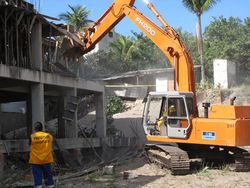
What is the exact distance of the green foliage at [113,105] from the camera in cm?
3614

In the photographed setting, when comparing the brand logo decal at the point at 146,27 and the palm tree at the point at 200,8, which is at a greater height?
the palm tree at the point at 200,8

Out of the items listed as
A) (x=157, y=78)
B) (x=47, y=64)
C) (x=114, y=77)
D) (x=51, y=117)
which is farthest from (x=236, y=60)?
(x=47, y=64)

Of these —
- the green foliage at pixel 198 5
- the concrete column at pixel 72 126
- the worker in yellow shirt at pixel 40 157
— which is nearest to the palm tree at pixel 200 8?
the green foliage at pixel 198 5

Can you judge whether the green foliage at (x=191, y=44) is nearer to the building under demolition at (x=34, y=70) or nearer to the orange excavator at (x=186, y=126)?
the building under demolition at (x=34, y=70)

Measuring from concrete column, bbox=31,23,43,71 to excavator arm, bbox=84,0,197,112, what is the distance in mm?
1856

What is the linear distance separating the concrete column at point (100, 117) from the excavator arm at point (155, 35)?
5378 millimetres

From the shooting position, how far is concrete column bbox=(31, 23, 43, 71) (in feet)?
59.3

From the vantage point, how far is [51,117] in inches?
1181

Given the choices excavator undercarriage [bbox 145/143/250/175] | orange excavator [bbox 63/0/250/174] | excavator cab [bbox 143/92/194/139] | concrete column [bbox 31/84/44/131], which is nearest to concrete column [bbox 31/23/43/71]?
concrete column [bbox 31/84/44/131]

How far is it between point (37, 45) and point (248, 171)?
963cm

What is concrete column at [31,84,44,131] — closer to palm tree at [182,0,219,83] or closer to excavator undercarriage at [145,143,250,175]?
excavator undercarriage at [145,143,250,175]

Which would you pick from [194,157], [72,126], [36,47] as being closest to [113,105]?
[72,126]

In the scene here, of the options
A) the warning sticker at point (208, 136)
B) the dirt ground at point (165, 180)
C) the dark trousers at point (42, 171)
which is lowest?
the dirt ground at point (165, 180)

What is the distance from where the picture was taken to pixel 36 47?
18.4 meters
